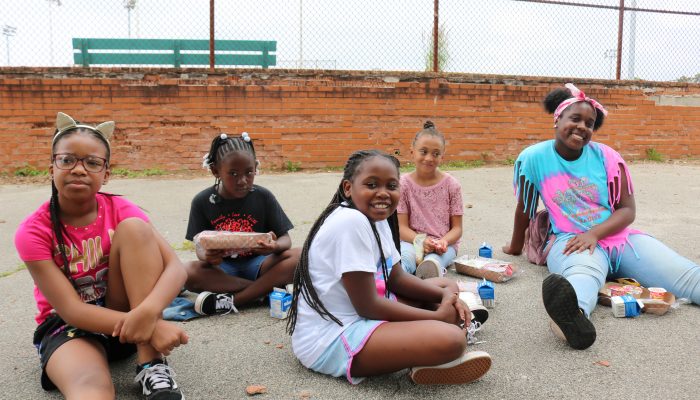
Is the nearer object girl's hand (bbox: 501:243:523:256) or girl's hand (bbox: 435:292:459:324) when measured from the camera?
girl's hand (bbox: 435:292:459:324)

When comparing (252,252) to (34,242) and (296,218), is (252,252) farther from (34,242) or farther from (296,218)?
(296,218)

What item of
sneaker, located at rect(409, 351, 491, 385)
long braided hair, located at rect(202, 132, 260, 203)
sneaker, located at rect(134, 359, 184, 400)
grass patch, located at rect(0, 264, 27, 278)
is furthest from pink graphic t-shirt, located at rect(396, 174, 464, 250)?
grass patch, located at rect(0, 264, 27, 278)

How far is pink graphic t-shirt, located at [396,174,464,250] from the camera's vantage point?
180 inches

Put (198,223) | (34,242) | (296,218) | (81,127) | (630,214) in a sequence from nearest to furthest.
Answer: (34,242)
(81,127)
(198,223)
(630,214)
(296,218)

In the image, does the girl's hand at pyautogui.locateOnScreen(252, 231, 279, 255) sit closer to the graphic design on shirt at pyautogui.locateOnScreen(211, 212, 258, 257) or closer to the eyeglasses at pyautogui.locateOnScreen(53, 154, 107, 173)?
the graphic design on shirt at pyautogui.locateOnScreen(211, 212, 258, 257)

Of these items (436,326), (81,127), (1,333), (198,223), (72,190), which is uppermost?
(81,127)

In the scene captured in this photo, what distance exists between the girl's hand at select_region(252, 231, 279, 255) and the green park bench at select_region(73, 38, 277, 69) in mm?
6656

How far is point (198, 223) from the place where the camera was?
12.3ft

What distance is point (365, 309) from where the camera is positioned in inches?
100.0

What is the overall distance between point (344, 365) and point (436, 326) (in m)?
0.46

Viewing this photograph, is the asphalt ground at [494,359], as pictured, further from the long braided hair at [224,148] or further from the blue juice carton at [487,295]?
the long braided hair at [224,148]

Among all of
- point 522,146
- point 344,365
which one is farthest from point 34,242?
point 522,146

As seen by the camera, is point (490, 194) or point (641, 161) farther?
point (641, 161)

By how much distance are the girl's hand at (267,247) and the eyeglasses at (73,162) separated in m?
1.21
